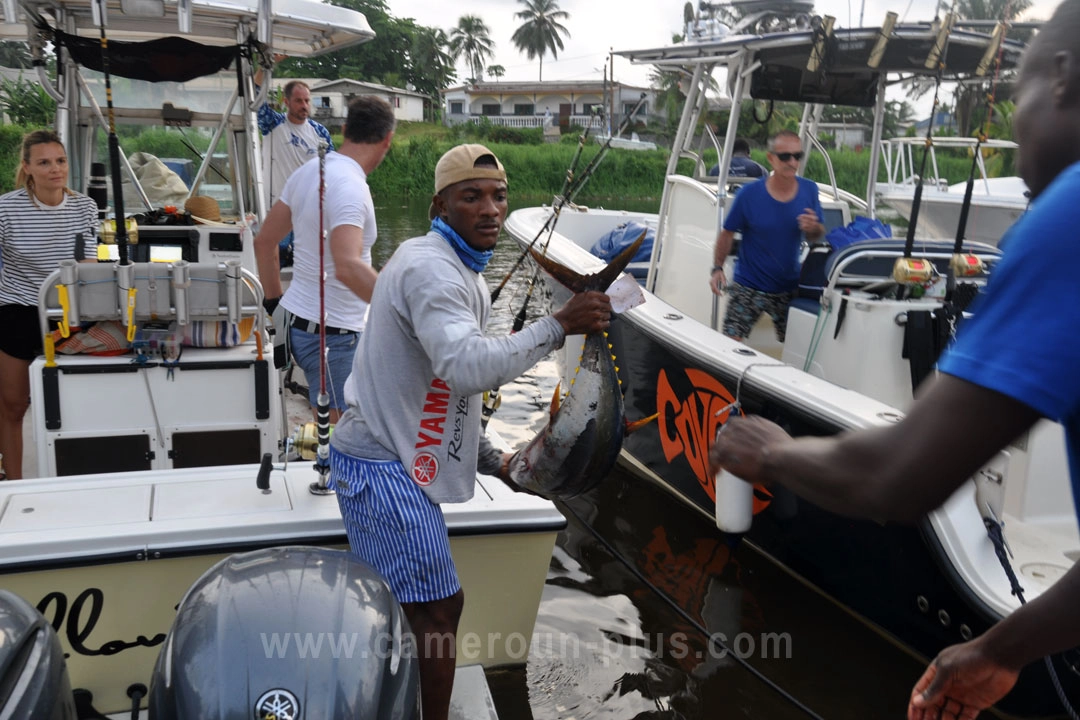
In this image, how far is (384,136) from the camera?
4.30 metres

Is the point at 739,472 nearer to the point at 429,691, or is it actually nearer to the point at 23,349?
the point at 429,691

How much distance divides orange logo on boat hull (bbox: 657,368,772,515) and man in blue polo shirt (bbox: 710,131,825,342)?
678mm

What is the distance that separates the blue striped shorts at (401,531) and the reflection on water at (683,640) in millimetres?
1427

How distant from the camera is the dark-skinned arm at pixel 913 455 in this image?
1086 mm

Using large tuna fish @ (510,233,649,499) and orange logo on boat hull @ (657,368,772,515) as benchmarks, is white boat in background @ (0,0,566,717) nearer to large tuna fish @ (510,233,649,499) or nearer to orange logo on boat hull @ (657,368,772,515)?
large tuna fish @ (510,233,649,499)

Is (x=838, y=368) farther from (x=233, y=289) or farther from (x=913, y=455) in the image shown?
(x=913, y=455)

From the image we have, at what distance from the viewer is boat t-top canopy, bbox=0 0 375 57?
5262 millimetres

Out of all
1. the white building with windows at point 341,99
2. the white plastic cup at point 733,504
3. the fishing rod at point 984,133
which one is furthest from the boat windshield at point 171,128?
the white building with windows at point 341,99

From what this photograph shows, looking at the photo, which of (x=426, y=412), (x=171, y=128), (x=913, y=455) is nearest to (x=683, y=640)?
(x=426, y=412)

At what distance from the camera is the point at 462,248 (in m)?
2.60

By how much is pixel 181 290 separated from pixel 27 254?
3.71 feet

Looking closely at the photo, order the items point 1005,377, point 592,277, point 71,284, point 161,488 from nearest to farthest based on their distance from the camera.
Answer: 1. point 1005,377
2. point 592,277
3. point 161,488
4. point 71,284

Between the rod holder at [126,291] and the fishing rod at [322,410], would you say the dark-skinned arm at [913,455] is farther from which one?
the rod holder at [126,291]

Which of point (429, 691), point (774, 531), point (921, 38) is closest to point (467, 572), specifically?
point (429, 691)
